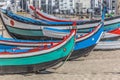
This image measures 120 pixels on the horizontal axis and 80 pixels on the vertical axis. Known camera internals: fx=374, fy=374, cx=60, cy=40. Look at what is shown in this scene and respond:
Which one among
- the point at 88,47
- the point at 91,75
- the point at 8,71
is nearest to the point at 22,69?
the point at 8,71

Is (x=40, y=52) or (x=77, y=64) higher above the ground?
(x=40, y=52)

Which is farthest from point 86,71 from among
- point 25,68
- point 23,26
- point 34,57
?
point 23,26

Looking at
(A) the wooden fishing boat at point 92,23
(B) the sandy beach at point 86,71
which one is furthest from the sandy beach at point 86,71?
(A) the wooden fishing boat at point 92,23

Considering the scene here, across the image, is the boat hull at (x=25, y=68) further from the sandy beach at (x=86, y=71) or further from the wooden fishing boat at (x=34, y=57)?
the sandy beach at (x=86, y=71)

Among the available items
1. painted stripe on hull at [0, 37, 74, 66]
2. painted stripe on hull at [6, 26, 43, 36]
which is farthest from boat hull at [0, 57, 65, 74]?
painted stripe on hull at [6, 26, 43, 36]

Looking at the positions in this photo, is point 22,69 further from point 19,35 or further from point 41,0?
point 41,0

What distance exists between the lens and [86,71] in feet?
44.7

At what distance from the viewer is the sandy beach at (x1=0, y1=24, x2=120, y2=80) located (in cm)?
1245

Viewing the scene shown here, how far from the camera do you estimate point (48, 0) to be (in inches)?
3484

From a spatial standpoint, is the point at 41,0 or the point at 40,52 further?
the point at 41,0

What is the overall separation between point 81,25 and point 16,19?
12.4 ft

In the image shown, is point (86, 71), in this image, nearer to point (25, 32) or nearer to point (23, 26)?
point (23, 26)

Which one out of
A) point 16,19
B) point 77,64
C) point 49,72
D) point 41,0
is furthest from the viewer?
point 41,0

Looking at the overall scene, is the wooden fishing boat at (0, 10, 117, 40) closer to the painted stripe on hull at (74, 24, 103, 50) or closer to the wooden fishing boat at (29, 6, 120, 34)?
the wooden fishing boat at (29, 6, 120, 34)
